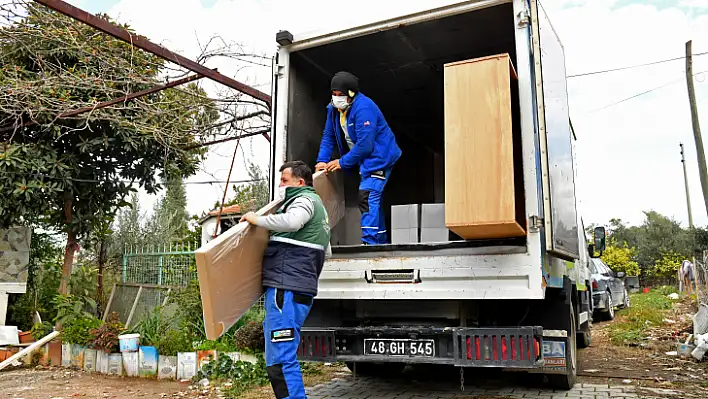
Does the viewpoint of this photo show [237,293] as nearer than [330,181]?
Yes

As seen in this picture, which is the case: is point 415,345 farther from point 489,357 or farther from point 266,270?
point 266,270

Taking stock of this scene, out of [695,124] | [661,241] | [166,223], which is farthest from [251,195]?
[661,241]

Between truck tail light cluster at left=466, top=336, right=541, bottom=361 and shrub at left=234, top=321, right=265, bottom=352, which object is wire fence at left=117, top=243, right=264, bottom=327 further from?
truck tail light cluster at left=466, top=336, right=541, bottom=361

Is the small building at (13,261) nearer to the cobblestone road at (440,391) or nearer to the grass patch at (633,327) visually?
the cobblestone road at (440,391)

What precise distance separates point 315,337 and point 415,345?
2.54 ft

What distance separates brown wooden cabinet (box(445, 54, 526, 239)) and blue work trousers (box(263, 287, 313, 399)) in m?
1.10

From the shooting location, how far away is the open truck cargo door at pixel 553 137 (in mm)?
3799

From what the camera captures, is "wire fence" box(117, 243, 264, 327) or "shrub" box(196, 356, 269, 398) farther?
"wire fence" box(117, 243, 264, 327)

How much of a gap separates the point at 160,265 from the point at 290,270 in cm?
526

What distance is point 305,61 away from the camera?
535 cm

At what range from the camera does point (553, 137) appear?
163 inches

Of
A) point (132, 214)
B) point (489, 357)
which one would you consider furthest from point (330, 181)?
point (132, 214)

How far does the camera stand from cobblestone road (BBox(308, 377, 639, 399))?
189 inches

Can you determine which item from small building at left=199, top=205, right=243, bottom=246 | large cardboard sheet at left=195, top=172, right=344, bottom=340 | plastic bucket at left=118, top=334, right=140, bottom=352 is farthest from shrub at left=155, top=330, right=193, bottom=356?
small building at left=199, top=205, right=243, bottom=246
